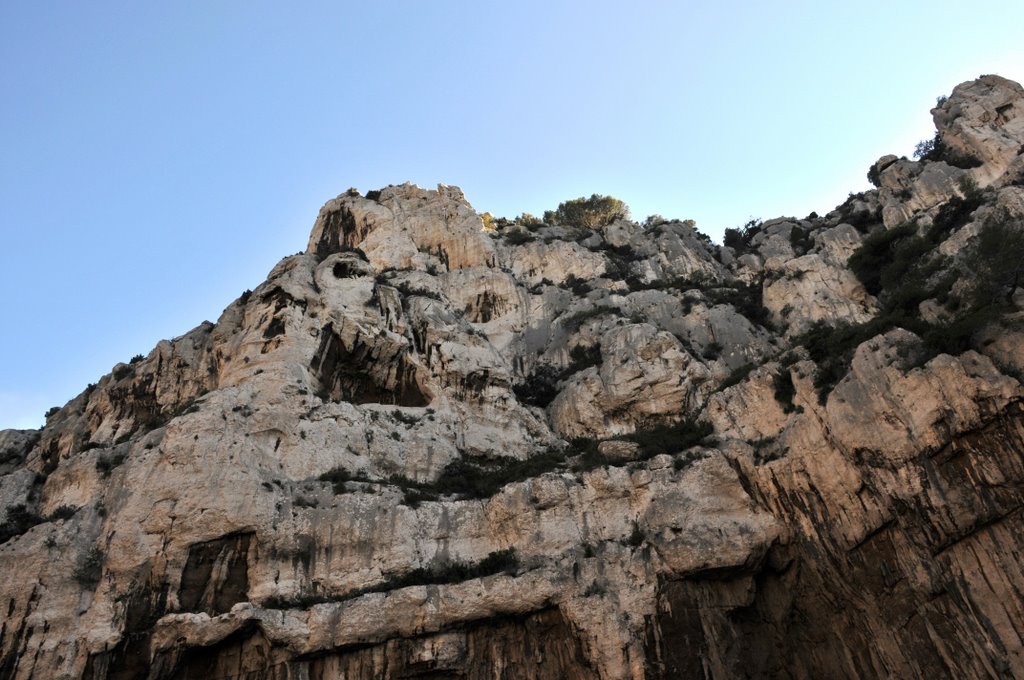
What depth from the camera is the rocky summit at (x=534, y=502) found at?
21.1 m

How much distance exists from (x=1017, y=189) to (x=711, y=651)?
27155mm

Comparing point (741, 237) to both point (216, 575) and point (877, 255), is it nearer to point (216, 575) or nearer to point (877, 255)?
point (877, 255)

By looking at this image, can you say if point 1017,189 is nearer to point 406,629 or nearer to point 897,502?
point 897,502

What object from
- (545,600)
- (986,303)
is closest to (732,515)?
(545,600)

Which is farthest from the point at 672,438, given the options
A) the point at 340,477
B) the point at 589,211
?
the point at 589,211

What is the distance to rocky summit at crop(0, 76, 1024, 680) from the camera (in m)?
21.1

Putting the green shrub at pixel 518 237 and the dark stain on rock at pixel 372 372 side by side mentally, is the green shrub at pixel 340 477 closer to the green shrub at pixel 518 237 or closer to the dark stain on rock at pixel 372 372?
the dark stain on rock at pixel 372 372

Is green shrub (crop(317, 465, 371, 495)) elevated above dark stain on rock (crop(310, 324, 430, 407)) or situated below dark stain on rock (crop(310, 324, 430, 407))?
below

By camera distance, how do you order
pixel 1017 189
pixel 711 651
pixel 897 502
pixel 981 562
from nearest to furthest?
pixel 981 562
pixel 897 502
pixel 711 651
pixel 1017 189

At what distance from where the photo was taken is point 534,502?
89.5 ft

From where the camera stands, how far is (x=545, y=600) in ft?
78.8

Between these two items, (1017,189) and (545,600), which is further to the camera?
(1017,189)

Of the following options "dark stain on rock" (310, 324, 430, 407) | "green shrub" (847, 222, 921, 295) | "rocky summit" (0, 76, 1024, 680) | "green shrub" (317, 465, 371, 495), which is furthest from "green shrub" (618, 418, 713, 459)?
"green shrub" (847, 222, 921, 295)

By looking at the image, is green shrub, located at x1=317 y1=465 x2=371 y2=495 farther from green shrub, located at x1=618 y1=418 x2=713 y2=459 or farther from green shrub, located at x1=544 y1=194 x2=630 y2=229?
green shrub, located at x1=544 y1=194 x2=630 y2=229
